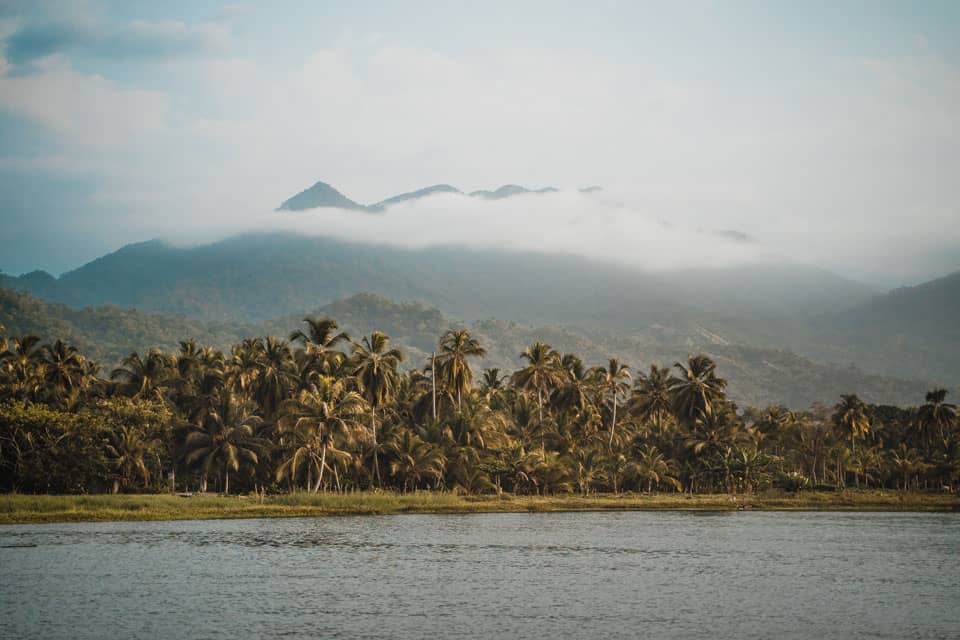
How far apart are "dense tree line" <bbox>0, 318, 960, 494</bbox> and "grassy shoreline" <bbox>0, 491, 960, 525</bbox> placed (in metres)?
4.33

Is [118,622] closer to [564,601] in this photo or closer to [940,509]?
[564,601]

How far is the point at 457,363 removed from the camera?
338 ft

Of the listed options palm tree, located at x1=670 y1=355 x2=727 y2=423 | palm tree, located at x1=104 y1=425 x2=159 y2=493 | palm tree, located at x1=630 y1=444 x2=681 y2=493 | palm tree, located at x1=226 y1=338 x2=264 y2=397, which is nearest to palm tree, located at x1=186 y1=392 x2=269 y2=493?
palm tree, located at x1=104 y1=425 x2=159 y2=493

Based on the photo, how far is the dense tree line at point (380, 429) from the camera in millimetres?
85750

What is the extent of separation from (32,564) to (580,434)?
79.7 metres

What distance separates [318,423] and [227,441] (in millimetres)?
10849

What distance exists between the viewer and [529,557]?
55.0m

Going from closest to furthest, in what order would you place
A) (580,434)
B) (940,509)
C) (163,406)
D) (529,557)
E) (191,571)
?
(191,571) < (529,557) < (163,406) < (940,509) < (580,434)

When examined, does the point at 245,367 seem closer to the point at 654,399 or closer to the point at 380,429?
the point at 380,429

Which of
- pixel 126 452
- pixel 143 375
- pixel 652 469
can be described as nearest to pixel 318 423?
pixel 126 452

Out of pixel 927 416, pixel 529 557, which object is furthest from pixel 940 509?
pixel 529 557

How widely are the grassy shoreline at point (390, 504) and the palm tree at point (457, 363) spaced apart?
15276 mm

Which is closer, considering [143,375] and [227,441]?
[227,441]

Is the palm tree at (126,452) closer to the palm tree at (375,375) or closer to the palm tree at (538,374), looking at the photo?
the palm tree at (375,375)
